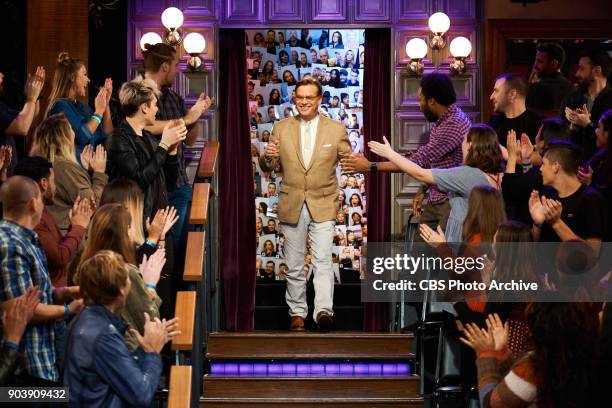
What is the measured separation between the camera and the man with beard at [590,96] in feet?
25.2

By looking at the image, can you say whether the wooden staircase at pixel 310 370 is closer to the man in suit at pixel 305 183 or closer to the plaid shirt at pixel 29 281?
the man in suit at pixel 305 183

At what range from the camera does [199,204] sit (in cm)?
650

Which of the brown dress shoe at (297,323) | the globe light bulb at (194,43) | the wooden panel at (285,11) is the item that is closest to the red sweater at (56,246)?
the brown dress shoe at (297,323)

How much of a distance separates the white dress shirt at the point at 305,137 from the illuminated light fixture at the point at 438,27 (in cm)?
175

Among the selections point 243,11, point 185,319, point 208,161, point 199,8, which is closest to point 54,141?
point 208,161

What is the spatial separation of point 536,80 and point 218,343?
11.3ft

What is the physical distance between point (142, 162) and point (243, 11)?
9.72 feet

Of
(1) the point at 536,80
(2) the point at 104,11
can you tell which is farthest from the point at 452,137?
(2) the point at 104,11

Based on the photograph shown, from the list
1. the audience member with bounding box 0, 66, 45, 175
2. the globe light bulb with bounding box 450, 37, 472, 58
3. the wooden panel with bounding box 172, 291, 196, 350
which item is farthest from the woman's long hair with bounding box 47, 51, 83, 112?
the globe light bulb with bounding box 450, 37, 472, 58

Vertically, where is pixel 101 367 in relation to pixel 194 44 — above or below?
below

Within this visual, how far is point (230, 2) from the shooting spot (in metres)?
9.08

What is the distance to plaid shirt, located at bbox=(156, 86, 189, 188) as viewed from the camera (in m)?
7.12

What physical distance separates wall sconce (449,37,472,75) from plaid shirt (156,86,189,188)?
2567 millimetres

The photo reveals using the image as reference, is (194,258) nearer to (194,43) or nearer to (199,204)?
(199,204)
